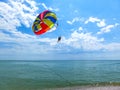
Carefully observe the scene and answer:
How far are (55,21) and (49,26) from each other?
0.64 meters

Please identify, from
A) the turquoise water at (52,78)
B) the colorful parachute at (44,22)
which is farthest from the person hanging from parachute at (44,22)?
the turquoise water at (52,78)

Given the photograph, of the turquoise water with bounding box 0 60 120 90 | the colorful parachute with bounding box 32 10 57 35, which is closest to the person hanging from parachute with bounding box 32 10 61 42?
the colorful parachute with bounding box 32 10 57 35

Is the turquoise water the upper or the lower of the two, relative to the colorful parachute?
lower

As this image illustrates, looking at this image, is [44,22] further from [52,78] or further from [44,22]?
[52,78]

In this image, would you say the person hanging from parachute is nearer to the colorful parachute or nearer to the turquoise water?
the colorful parachute

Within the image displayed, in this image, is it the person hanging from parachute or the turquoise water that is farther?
the turquoise water

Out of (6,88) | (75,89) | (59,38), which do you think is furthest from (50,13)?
(6,88)

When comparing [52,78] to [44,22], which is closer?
[44,22]

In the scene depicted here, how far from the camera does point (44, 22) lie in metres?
21.2

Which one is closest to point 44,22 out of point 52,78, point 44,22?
point 44,22

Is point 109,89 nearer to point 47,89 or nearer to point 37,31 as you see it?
point 47,89

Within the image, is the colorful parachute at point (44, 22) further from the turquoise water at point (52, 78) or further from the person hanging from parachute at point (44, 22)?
the turquoise water at point (52, 78)

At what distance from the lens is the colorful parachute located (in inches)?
827

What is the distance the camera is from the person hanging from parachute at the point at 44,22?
2102 cm
